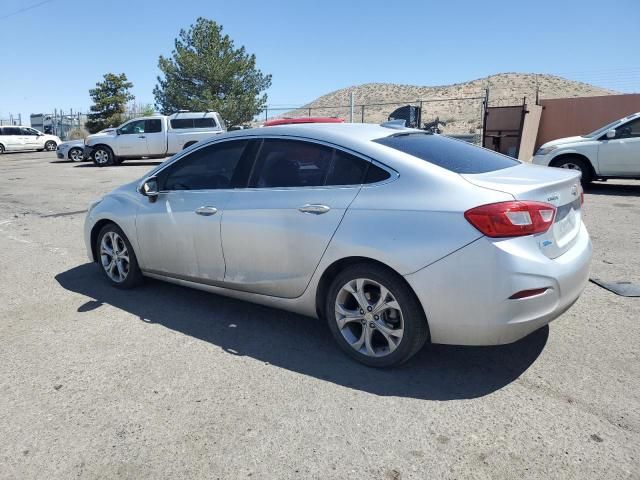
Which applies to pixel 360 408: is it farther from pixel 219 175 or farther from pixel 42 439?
pixel 219 175

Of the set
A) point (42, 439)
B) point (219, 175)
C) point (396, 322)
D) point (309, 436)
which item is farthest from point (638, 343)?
point (42, 439)

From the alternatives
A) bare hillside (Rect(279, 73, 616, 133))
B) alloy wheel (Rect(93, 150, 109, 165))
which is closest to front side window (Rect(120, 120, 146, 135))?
alloy wheel (Rect(93, 150, 109, 165))

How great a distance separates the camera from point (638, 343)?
361cm

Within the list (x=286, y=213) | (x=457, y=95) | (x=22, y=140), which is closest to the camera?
(x=286, y=213)

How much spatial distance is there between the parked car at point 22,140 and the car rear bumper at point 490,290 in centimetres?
3368

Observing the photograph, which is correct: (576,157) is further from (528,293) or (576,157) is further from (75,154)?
(75,154)

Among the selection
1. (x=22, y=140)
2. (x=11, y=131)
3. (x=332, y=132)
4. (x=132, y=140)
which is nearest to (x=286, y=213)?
(x=332, y=132)

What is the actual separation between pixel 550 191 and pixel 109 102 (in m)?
39.7

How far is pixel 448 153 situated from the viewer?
11.9 feet

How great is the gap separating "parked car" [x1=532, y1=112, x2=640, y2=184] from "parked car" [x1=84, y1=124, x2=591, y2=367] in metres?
7.94

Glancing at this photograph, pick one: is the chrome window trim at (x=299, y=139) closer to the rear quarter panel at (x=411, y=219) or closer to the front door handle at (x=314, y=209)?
the rear quarter panel at (x=411, y=219)

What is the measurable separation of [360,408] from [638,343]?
2.15 meters

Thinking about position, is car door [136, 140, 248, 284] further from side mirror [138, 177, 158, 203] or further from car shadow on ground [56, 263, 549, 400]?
car shadow on ground [56, 263, 549, 400]

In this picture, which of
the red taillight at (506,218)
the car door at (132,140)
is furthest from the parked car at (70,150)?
the red taillight at (506,218)
